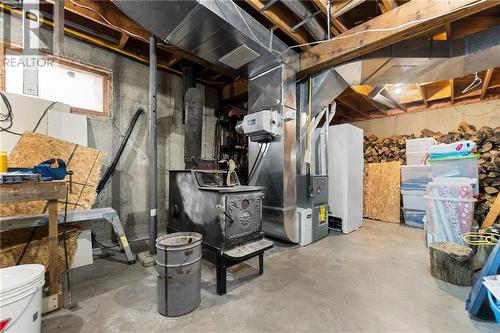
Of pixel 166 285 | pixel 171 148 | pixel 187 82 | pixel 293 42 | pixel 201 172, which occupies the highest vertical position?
pixel 293 42

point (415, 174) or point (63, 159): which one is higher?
point (63, 159)

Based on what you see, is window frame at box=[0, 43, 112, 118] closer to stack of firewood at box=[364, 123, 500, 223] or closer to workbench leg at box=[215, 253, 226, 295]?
workbench leg at box=[215, 253, 226, 295]

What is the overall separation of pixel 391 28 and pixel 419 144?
3.23 meters

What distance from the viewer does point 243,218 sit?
223cm

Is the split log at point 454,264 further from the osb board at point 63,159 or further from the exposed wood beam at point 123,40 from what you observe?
the exposed wood beam at point 123,40

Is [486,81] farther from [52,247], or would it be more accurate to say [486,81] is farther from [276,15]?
[52,247]

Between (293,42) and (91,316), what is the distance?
384 cm

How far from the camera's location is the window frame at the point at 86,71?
241 cm

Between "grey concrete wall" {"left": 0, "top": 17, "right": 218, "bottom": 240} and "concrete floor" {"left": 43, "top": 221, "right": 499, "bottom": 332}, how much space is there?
0.89m

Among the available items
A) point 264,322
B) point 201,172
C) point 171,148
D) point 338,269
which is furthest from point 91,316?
point 171,148

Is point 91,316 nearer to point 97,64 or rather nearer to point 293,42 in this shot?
point 97,64

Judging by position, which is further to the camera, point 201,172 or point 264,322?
point 201,172

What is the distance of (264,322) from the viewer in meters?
1.56

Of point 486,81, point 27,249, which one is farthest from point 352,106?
point 27,249
